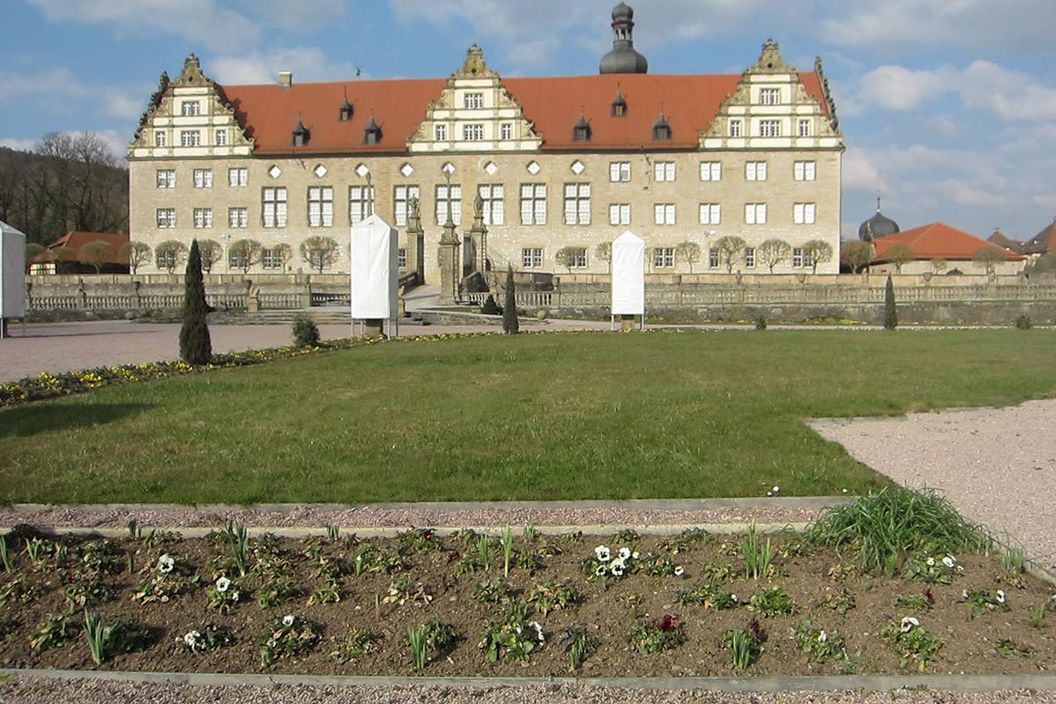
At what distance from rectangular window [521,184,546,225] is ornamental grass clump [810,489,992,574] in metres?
52.5

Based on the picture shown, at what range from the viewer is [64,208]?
232ft

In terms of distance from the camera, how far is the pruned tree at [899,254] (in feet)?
186

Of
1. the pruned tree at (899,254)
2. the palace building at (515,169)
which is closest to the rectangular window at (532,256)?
the palace building at (515,169)

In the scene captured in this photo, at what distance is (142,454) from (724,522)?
16.4 ft

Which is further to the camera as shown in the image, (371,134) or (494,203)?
(371,134)

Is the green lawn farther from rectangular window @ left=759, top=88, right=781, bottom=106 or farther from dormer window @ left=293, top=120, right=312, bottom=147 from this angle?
dormer window @ left=293, top=120, right=312, bottom=147

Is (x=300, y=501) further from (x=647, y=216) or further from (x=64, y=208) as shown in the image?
(x=64, y=208)

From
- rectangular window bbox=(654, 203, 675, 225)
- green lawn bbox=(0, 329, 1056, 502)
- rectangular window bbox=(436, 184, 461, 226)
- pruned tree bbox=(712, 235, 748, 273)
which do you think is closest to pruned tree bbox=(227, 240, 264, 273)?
rectangular window bbox=(436, 184, 461, 226)

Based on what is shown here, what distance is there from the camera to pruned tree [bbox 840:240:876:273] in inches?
2416

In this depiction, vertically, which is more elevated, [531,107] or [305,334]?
[531,107]

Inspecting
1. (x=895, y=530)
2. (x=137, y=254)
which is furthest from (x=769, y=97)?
(x=895, y=530)

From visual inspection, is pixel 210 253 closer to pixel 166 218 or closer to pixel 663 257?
pixel 166 218

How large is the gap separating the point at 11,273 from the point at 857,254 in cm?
5094

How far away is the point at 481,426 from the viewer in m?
9.39
